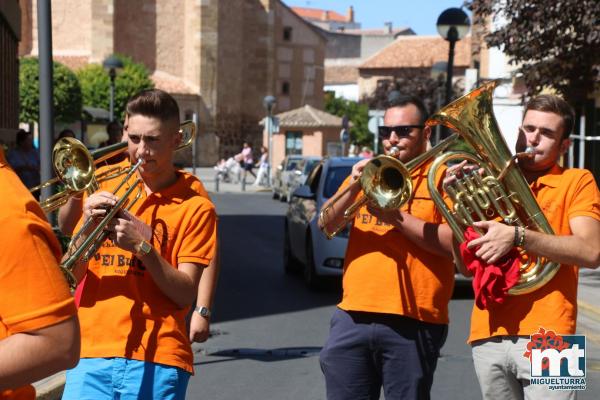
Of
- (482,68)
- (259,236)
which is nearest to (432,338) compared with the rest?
(259,236)

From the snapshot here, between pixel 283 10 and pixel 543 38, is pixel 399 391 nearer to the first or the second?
pixel 543 38

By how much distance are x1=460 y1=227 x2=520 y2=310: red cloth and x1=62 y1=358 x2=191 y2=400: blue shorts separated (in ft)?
3.67

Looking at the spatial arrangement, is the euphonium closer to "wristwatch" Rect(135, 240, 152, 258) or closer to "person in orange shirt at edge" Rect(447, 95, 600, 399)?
"person in orange shirt at edge" Rect(447, 95, 600, 399)

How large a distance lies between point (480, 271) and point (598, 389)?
3867 millimetres

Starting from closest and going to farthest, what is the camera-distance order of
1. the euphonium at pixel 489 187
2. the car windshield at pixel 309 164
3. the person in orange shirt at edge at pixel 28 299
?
the person in orange shirt at edge at pixel 28 299 → the euphonium at pixel 489 187 → the car windshield at pixel 309 164

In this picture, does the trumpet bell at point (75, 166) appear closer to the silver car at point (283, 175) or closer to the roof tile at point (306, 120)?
the silver car at point (283, 175)

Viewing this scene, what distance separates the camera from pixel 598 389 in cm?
795

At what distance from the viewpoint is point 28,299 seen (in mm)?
2328

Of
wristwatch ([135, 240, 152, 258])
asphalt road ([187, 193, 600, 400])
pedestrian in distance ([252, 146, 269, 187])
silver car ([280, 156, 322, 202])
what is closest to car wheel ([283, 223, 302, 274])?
asphalt road ([187, 193, 600, 400])

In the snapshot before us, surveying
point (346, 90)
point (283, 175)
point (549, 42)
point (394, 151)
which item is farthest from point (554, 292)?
point (346, 90)

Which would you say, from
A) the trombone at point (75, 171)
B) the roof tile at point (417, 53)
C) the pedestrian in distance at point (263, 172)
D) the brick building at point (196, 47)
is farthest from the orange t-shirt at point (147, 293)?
the roof tile at point (417, 53)

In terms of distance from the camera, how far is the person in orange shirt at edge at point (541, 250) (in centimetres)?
438

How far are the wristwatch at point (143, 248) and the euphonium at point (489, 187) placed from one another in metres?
1.17

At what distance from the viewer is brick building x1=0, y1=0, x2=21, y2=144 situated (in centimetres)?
1804
